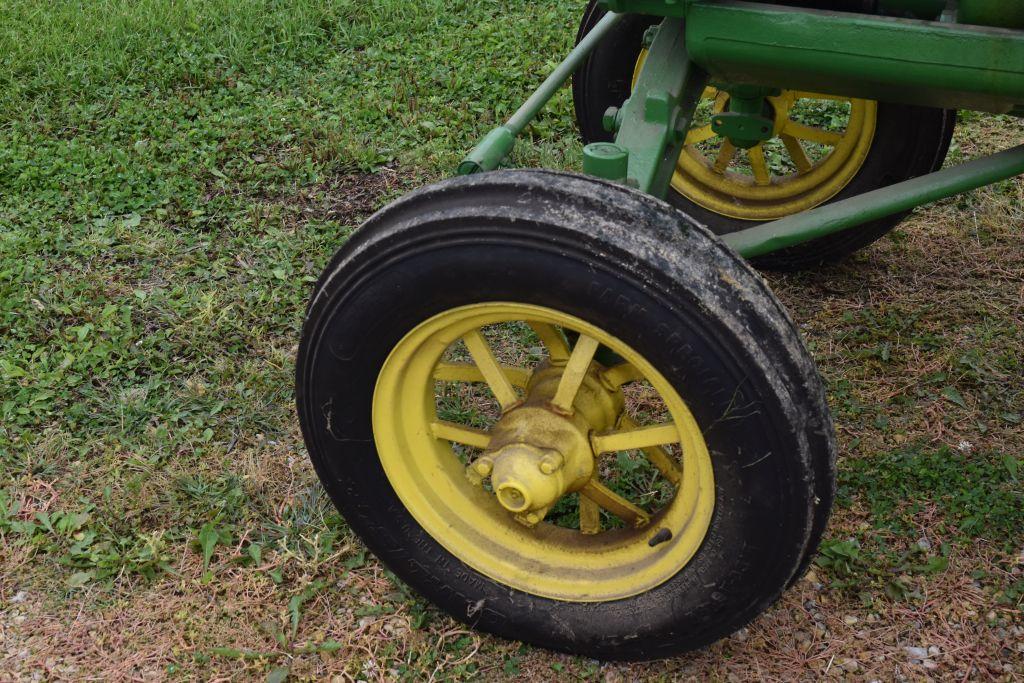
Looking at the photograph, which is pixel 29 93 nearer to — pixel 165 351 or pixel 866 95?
pixel 165 351

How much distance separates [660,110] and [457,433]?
912 millimetres

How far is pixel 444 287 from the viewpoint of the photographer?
2.12m

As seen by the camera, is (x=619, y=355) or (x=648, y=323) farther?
(x=619, y=355)

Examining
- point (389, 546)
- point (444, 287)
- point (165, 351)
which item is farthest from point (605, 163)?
point (165, 351)

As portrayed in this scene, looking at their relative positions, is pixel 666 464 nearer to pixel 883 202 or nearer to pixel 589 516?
pixel 589 516

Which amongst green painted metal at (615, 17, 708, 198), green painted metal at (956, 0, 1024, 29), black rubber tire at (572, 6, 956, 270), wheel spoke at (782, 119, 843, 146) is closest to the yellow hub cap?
green painted metal at (615, 17, 708, 198)

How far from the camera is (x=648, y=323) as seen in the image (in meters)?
1.99

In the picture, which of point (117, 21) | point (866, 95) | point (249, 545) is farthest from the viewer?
point (117, 21)

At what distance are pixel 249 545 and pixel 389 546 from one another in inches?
21.8

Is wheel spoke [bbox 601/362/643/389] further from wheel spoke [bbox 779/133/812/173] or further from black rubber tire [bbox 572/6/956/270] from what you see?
wheel spoke [bbox 779/133/812/173]

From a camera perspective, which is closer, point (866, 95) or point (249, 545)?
point (866, 95)

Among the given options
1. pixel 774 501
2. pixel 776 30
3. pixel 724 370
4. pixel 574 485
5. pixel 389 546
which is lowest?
pixel 389 546

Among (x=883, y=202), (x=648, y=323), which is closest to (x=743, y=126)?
(x=883, y=202)

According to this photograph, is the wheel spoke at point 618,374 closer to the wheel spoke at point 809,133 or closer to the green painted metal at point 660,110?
the green painted metal at point 660,110
